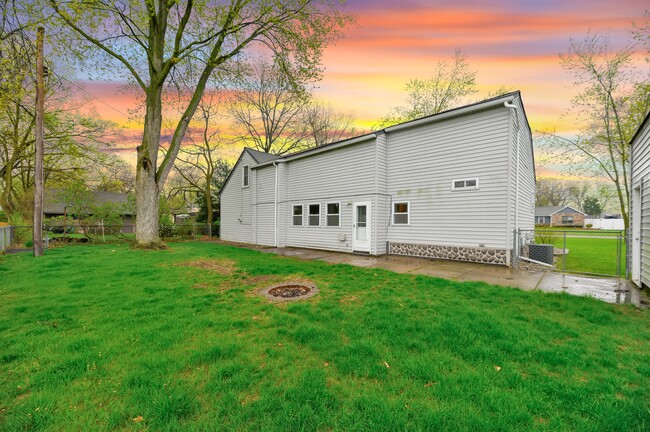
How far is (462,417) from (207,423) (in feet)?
6.34

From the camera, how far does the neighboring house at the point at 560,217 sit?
50.9 m

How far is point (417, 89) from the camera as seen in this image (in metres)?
23.2

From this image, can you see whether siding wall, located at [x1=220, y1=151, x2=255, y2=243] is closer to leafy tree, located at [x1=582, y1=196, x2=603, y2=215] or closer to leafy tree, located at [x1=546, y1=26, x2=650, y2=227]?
leafy tree, located at [x1=546, y1=26, x2=650, y2=227]

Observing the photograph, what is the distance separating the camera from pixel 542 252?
32.5ft

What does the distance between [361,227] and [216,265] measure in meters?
6.20

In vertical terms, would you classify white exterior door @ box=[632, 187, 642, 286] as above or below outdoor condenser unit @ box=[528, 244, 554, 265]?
above

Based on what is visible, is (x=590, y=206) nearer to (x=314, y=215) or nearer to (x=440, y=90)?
(x=440, y=90)

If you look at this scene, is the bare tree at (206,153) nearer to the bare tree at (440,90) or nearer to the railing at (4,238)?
the railing at (4,238)

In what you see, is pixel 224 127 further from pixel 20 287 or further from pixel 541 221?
pixel 541 221

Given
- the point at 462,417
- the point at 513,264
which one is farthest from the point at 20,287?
the point at 513,264

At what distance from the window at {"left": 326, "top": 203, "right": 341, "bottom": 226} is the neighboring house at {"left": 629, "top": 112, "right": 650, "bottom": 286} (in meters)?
9.23

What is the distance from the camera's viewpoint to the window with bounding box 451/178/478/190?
358 inches

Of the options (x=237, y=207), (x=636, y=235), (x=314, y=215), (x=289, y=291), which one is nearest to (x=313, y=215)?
(x=314, y=215)

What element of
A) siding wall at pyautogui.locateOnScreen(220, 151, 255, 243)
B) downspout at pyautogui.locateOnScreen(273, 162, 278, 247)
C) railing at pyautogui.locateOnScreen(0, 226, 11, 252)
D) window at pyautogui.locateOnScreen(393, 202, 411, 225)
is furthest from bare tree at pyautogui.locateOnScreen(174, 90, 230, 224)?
window at pyautogui.locateOnScreen(393, 202, 411, 225)
